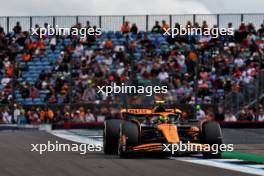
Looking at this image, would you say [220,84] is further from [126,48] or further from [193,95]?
[126,48]

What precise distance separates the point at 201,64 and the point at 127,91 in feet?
42.0

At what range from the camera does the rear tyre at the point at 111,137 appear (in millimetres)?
17094

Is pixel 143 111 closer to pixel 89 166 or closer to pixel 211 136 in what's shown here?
pixel 211 136

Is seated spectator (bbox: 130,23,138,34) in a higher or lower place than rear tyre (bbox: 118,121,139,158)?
higher

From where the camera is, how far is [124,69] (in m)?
31.9

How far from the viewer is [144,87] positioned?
18.2m

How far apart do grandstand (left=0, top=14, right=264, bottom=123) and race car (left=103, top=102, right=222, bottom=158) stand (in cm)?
1028

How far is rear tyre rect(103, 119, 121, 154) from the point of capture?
1709 cm

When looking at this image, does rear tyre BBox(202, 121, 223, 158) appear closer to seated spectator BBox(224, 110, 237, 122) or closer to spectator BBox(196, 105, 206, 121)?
spectator BBox(196, 105, 206, 121)

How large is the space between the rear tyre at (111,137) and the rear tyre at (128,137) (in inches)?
41.6

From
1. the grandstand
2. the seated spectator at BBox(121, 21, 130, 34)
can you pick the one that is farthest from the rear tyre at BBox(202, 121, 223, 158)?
the seated spectator at BBox(121, 21, 130, 34)

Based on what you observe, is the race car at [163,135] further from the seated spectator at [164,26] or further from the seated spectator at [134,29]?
the seated spectator at [134,29]

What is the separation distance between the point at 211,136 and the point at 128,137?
58.9 inches

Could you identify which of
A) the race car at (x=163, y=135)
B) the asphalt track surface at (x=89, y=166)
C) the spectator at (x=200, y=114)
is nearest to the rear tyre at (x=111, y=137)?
the race car at (x=163, y=135)
